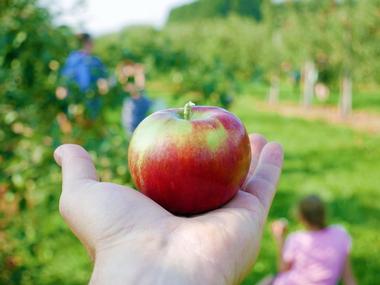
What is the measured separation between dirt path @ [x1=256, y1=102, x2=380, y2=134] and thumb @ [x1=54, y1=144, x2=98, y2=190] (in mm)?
11225

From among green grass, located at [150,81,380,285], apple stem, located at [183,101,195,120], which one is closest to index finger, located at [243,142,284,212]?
apple stem, located at [183,101,195,120]

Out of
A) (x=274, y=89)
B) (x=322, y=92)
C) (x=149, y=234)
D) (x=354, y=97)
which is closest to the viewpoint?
(x=149, y=234)

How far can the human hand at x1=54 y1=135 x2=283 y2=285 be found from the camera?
46.7 inches

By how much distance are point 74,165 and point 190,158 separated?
1.10 ft

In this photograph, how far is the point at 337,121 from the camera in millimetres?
14023

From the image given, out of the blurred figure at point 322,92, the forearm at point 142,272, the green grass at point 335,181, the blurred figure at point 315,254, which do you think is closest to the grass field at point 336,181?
the green grass at point 335,181

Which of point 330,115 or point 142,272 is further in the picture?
point 330,115

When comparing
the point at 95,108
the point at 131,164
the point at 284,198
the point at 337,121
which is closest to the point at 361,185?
the point at 284,198

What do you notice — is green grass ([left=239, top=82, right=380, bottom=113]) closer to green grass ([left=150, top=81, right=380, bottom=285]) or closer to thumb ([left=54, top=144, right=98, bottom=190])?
green grass ([left=150, top=81, right=380, bottom=285])

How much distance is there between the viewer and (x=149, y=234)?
1.27 metres

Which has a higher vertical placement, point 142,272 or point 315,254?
point 142,272

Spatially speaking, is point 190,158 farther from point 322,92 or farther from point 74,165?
point 322,92

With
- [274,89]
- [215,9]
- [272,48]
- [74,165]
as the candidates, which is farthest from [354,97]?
[215,9]

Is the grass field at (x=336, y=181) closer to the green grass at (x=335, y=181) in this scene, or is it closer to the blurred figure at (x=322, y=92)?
the green grass at (x=335, y=181)
